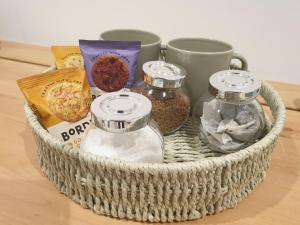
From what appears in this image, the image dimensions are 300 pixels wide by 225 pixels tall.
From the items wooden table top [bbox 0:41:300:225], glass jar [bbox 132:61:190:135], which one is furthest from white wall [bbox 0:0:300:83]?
glass jar [bbox 132:61:190:135]

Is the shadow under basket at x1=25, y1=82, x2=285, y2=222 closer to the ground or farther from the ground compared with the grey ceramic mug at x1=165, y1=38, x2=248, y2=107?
closer to the ground

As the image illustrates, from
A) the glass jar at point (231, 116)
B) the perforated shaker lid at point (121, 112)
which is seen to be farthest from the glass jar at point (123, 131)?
the glass jar at point (231, 116)

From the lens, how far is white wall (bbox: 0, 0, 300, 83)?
905 mm

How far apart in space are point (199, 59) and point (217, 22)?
1.30 feet

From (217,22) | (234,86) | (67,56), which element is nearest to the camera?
(234,86)

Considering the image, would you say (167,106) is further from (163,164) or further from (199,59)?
(163,164)

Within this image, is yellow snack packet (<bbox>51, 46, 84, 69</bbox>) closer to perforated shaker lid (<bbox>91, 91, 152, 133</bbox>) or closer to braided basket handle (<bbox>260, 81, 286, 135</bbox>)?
perforated shaker lid (<bbox>91, 91, 152, 133</bbox>)

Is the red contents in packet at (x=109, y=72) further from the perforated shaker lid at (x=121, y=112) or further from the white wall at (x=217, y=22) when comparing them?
the white wall at (x=217, y=22)

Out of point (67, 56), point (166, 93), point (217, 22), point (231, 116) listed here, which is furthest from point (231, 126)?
point (217, 22)

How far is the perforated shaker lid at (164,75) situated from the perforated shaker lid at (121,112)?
7 cm

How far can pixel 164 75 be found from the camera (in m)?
0.57

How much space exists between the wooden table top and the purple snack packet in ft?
0.55

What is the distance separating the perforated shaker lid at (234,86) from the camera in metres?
0.52

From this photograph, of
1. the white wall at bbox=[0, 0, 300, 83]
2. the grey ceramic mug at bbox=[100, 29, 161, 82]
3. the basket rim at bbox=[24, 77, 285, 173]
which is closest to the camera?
the basket rim at bbox=[24, 77, 285, 173]
